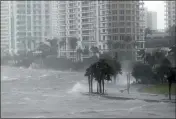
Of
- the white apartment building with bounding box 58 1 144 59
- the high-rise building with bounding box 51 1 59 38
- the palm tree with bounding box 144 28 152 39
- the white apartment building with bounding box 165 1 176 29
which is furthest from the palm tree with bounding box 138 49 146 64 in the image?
the high-rise building with bounding box 51 1 59 38

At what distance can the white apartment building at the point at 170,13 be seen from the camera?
23.5ft

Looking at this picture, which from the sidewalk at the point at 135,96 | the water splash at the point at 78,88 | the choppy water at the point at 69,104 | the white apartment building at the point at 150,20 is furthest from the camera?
the white apartment building at the point at 150,20

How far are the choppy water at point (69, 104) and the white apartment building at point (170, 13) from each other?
1304 millimetres

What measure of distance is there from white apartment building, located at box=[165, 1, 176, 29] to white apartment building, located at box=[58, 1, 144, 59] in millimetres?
1133

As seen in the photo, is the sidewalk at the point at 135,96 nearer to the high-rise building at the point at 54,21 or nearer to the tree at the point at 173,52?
the tree at the point at 173,52

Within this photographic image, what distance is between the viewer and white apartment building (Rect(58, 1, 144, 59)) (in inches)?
228

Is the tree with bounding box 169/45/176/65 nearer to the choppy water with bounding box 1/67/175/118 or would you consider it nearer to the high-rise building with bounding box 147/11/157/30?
the high-rise building with bounding box 147/11/157/30

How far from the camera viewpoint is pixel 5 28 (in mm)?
6934

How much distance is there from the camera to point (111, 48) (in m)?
5.79

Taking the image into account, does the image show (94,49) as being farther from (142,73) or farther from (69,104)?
(69,104)

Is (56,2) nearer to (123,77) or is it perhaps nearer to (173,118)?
(123,77)

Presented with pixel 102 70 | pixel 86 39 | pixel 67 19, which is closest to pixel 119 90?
pixel 102 70

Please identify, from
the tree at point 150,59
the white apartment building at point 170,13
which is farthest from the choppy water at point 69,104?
the white apartment building at point 170,13

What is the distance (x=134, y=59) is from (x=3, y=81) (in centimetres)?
368
